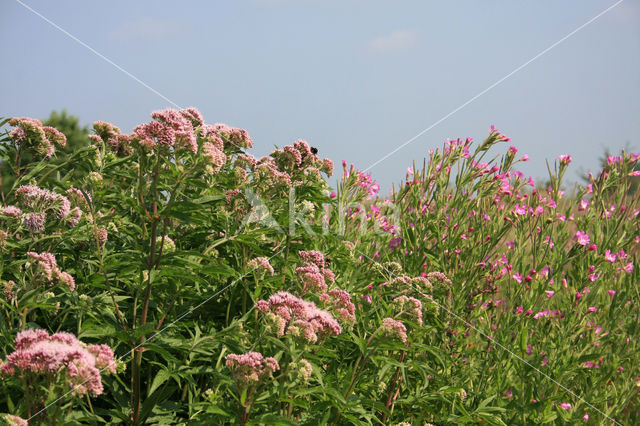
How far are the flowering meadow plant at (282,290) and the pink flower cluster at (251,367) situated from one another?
0.4 inches

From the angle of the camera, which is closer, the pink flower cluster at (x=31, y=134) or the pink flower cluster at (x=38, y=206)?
the pink flower cluster at (x=38, y=206)

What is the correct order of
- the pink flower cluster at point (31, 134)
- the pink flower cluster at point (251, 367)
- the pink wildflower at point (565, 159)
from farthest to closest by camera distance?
the pink wildflower at point (565, 159)
the pink flower cluster at point (31, 134)
the pink flower cluster at point (251, 367)

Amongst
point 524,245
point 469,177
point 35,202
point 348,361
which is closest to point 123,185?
point 35,202

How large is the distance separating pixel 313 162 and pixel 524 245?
2.06 m

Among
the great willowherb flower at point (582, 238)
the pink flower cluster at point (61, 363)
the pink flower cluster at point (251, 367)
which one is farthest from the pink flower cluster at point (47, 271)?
the great willowherb flower at point (582, 238)

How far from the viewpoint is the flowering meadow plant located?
9.49 ft

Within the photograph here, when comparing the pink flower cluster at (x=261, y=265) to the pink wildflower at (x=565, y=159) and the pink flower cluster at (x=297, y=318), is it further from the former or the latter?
the pink wildflower at (x=565, y=159)

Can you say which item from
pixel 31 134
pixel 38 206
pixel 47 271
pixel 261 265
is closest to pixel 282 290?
pixel 261 265

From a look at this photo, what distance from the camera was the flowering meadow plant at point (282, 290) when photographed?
2893 mm

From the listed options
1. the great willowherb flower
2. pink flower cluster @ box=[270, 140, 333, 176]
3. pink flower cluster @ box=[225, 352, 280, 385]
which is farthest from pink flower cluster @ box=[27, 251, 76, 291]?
the great willowherb flower

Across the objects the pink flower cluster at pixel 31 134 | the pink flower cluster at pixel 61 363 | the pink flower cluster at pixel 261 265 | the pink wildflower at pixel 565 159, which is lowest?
the pink flower cluster at pixel 61 363

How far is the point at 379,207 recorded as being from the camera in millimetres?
6043

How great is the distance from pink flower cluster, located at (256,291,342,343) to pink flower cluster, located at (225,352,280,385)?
0.19m

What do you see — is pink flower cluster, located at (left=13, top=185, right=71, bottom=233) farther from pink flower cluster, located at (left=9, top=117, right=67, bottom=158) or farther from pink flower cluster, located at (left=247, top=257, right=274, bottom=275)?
pink flower cluster, located at (left=247, top=257, right=274, bottom=275)
